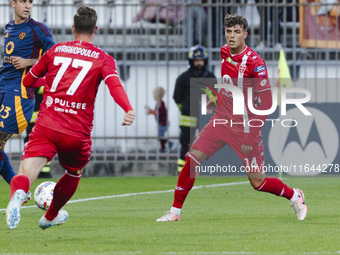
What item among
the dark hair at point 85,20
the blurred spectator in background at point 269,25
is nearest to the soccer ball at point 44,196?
the dark hair at point 85,20

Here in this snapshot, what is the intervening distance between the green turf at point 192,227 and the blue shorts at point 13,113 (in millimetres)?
932

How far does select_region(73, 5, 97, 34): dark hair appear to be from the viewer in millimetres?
7590

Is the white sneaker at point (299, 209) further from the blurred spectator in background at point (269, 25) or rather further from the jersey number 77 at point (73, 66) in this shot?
the blurred spectator in background at point (269, 25)

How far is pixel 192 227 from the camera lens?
28.1 feet

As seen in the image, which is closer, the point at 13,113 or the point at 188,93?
the point at 13,113

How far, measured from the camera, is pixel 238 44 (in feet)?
30.1

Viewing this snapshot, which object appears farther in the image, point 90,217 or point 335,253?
point 90,217

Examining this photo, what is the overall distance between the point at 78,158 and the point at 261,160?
2.24 meters

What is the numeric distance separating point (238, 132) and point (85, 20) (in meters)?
2.32

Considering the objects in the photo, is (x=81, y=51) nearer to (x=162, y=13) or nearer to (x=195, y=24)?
(x=195, y=24)

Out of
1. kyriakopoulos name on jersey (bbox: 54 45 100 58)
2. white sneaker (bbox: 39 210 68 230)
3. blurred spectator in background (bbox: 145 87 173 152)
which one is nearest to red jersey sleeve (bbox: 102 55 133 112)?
kyriakopoulos name on jersey (bbox: 54 45 100 58)

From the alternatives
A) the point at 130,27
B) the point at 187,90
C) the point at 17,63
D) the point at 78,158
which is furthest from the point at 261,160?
the point at 130,27

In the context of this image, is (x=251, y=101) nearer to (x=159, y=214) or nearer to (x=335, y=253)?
(x=159, y=214)

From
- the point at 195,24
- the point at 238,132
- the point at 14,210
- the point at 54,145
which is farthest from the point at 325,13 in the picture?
the point at 14,210
